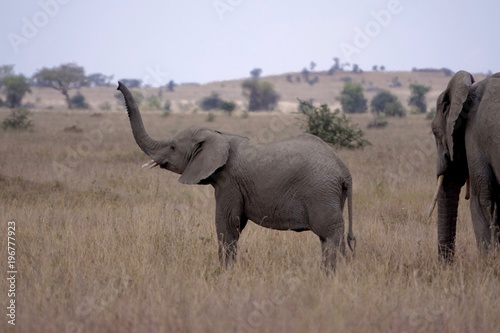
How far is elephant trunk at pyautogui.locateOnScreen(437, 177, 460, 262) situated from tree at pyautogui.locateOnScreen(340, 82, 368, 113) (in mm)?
52260

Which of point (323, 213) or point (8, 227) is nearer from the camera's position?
point (323, 213)

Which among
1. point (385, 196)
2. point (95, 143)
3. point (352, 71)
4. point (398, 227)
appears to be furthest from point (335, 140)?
point (352, 71)

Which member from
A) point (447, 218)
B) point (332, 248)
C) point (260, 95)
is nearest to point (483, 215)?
point (447, 218)

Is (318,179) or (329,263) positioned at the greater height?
(318,179)

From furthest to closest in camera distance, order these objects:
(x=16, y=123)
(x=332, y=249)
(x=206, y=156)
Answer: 1. (x=16, y=123)
2. (x=206, y=156)
3. (x=332, y=249)

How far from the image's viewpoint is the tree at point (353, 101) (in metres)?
60.3

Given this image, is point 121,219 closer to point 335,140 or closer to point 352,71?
point 335,140

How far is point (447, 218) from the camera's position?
696 centimetres

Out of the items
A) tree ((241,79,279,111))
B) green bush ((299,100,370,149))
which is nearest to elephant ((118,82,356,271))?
green bush ((299,100,370,149))

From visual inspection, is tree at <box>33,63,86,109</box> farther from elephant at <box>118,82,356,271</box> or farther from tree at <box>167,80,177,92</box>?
elephant at <box>118,82,356,271</box>

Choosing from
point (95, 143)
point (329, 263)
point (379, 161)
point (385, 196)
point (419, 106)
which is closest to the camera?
point (329, 263)

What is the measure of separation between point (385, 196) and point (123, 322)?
694cm

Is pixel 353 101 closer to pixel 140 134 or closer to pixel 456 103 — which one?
pixel 140 134

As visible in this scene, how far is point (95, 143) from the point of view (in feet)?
70.5
